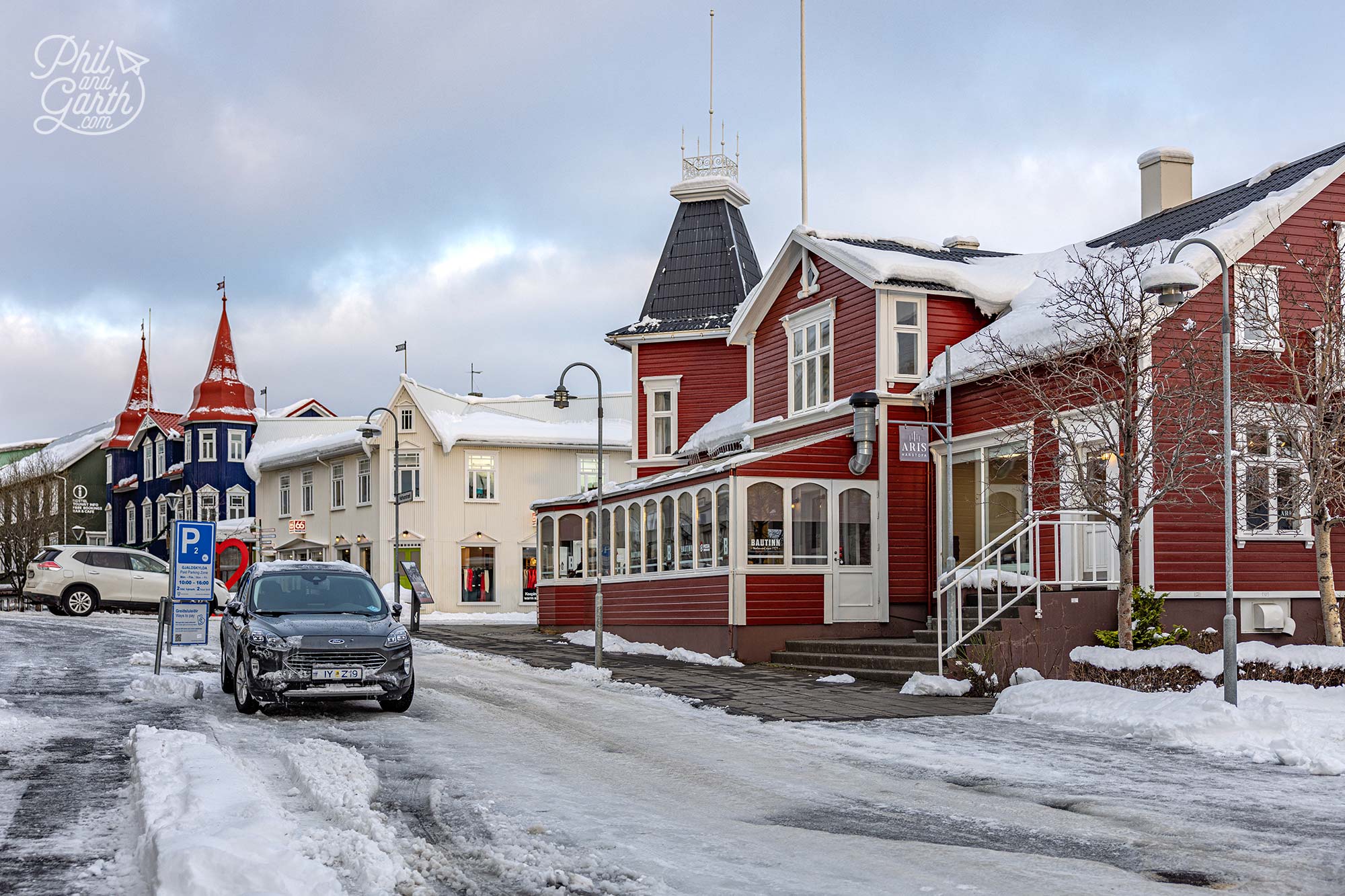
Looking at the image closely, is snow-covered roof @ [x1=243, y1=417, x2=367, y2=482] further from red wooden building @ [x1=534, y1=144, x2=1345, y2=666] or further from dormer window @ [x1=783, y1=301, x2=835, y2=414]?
dormer window @ [x1=783, y1=301, x2=835, y2=414]

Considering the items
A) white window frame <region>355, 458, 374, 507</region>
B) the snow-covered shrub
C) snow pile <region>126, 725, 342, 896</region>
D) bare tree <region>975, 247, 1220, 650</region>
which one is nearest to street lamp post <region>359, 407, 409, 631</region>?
white window frame <region>355, 458, 374, 507</region>

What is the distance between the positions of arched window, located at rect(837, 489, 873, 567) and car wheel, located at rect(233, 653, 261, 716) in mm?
11484

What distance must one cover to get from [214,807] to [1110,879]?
206 inches

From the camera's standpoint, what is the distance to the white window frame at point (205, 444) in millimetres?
59219

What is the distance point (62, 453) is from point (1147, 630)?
70.0 meters

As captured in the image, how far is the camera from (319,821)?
833 cm

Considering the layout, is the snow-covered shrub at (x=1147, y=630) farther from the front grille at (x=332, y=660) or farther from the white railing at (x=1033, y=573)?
the front grille at (x=332, y=660)

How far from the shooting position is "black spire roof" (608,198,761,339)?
34.1m

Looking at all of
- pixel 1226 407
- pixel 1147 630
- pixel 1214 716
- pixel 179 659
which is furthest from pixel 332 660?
pixel 1147 630

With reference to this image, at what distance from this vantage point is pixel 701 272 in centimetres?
3494

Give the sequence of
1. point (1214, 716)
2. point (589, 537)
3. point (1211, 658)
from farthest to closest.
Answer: point (589, 537), point (1211, 658), point (1214, 716)

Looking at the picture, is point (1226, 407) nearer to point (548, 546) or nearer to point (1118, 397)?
point (1118, 397)

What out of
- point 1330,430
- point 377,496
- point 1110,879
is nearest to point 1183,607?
point 1330,430

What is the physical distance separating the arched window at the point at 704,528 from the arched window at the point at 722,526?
0.12 meters
